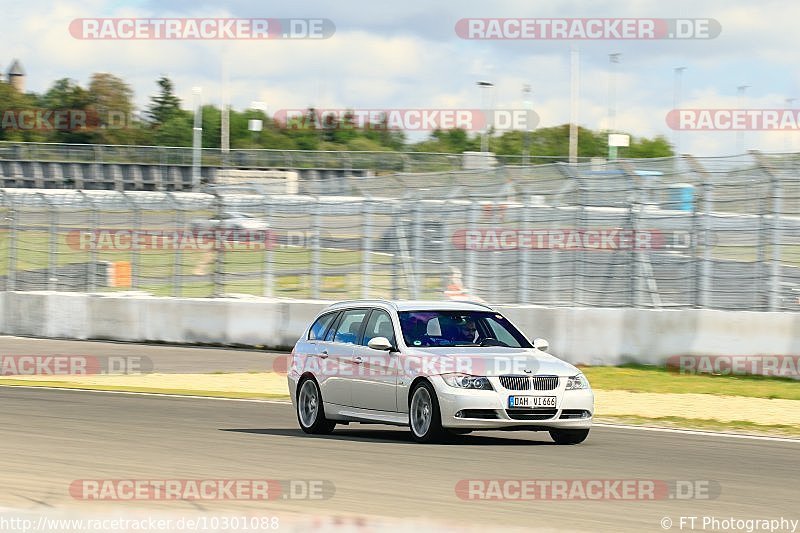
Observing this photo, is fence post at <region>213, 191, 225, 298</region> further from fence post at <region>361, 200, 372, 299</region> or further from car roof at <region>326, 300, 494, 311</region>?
car roof at <region>326, 300, 494, 311</region>

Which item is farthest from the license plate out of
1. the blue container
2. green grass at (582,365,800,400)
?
the blue container

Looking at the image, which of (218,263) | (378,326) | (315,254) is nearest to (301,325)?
(315,254)

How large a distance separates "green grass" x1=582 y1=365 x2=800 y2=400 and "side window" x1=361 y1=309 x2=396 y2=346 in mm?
7108

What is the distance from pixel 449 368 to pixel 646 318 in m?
10.1

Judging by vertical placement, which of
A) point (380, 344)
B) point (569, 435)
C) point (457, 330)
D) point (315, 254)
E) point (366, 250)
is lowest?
point (569, 435)

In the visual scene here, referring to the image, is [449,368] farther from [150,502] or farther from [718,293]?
[718,293]

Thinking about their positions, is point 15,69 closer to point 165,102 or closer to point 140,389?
point 165,102

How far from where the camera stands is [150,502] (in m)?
9.27

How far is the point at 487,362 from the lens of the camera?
13664 millimetres

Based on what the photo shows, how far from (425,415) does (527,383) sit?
1009mm

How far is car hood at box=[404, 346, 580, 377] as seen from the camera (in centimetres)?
1359

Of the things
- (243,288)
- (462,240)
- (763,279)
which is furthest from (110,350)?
(763,279)

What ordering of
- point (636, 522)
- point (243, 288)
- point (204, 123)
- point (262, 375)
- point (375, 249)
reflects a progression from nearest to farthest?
point (636, 522) → point (262, 375) → point (375, 249) → point (243, 288) → point (204, 123)

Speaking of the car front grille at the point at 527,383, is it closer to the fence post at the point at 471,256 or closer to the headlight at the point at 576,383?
the headlight at the point at 576,383
